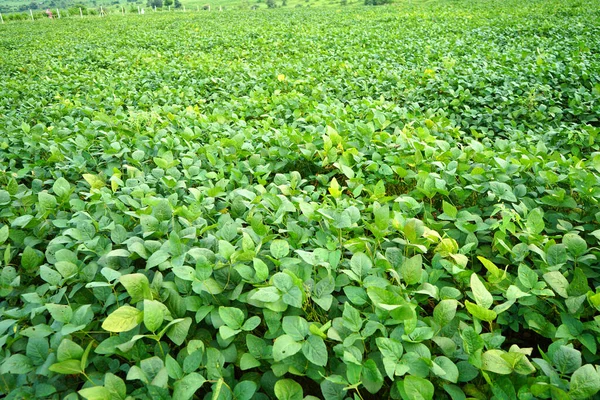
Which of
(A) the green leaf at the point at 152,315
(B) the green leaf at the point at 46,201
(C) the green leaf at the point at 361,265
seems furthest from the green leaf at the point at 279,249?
(B) the green leaf at the point at 46,201

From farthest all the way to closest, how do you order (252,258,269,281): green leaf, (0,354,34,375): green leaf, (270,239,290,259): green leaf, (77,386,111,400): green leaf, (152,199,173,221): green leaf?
(152,199,173,221): green leaf → (270,239,290,259): green leaf → (252,258,269,281): green leaf → (0,354,34,375): green leaf → (77,386,111,400): green leaf

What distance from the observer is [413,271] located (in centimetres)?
147

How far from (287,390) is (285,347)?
0.41 feet

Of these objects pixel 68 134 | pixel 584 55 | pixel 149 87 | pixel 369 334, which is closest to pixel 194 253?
pixel 369 334

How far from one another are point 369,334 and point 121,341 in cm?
84

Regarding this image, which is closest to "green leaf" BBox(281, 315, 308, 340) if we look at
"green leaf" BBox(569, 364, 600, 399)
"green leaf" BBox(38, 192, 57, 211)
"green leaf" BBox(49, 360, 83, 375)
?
"green leaf" BBox(49, 360, 83, 375)

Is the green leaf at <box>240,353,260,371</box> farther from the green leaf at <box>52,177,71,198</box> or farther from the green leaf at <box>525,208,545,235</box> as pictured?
the green leaf at <box>52,177,71,198</box>

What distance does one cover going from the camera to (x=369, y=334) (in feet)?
4.15

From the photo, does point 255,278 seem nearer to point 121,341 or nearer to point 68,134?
point 121,341

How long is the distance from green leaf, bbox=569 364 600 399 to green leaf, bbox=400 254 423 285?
1.75 feet

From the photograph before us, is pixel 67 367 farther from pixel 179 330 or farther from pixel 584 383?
pixel 584 383

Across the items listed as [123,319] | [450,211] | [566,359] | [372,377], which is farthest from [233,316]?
[450,211]

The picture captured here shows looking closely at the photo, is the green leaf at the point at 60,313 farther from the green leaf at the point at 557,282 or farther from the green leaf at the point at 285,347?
the green leaf at the point at 557,282

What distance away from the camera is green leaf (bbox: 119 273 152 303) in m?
1.38
